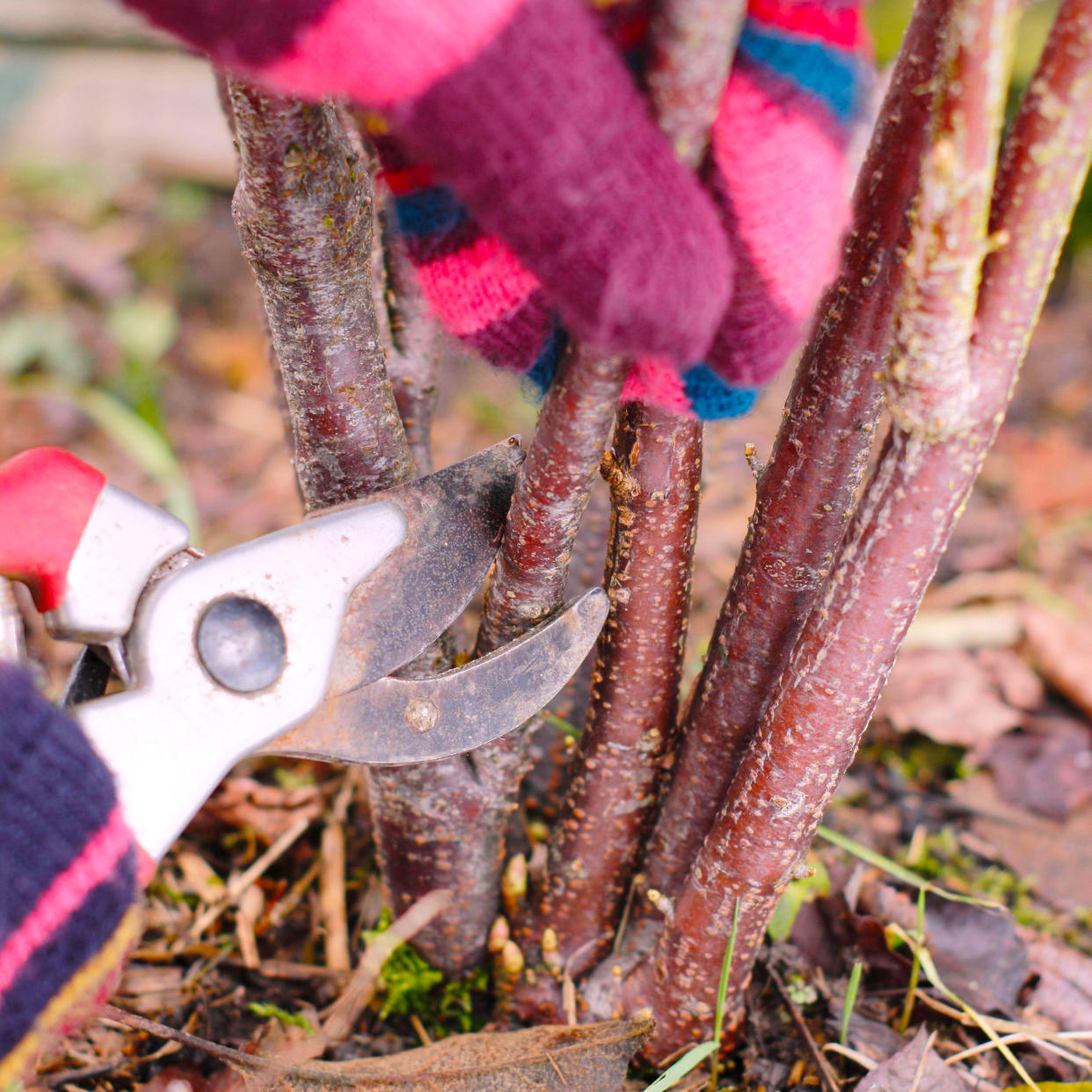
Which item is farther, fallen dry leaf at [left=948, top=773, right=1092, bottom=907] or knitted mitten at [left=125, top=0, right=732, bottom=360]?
fallen dry leaf at [left=948, top=773, right=1092, bottom=907]

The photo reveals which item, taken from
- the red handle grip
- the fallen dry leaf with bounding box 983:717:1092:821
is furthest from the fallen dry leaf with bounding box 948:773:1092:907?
the red handle grip

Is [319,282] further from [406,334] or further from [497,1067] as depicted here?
[497,1067]

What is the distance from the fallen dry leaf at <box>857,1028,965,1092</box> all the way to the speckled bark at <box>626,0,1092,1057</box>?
0.20 metres

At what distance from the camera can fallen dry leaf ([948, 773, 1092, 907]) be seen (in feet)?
5.60

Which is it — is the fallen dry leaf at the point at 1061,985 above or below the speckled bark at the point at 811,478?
below

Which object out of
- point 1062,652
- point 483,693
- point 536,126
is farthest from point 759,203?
point 1062,652

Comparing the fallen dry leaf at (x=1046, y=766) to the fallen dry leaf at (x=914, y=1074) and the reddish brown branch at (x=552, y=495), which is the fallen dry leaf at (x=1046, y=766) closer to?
the fallen dry leaf at (x=914, y=1074)

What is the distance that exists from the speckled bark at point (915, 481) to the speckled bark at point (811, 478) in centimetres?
9

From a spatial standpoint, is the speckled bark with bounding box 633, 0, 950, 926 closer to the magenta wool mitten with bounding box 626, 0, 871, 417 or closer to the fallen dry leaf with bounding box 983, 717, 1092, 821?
the magenta wool mitten with bounding box 626, 0, 871, 417

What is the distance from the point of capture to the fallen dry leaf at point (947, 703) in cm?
192

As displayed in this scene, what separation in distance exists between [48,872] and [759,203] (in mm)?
823

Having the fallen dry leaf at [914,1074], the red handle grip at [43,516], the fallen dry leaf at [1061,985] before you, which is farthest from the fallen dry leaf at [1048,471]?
the red handle grip at [43,516]

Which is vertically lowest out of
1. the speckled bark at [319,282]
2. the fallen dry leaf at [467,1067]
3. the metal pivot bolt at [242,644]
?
the fallen dry leaf at [467,1067]

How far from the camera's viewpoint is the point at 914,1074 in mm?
1185
